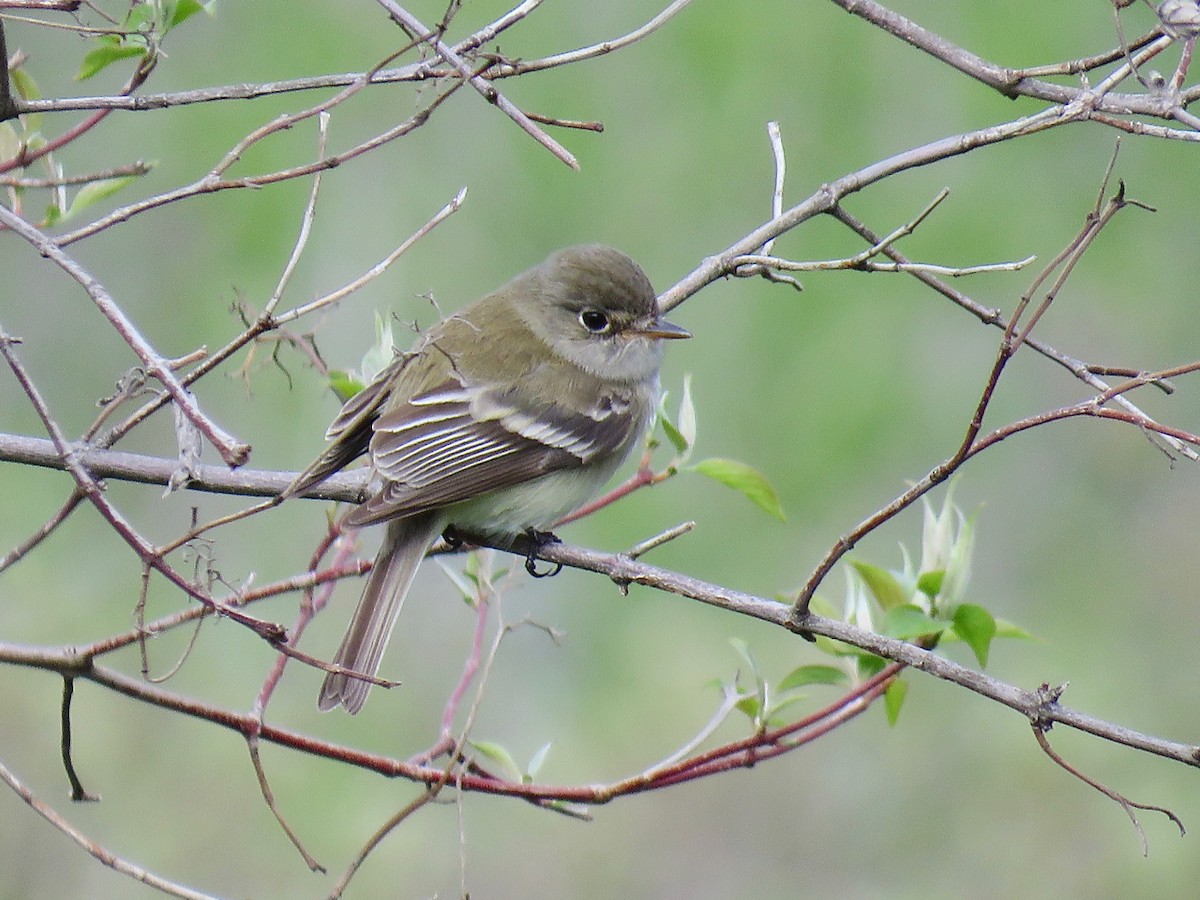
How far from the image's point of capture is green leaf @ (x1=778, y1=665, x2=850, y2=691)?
240 cm

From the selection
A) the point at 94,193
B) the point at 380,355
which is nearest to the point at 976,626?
the point at 380,355

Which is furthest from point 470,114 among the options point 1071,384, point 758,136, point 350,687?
point 350,687

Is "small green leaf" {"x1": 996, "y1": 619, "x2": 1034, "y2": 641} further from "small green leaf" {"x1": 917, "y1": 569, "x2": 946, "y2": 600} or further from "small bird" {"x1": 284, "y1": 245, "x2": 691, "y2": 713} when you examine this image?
"small bird" {"x1": 284, "y1": 245, "x2": 691, "y2": 713}

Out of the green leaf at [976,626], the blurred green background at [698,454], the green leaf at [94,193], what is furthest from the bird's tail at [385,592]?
the blurred green background at [698,454]

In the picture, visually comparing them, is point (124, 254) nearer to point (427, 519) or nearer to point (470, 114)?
point (470, 114)

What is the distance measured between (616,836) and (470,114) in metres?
3.43

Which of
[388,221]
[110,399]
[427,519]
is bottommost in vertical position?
[110,399]

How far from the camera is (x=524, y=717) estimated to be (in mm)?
5609

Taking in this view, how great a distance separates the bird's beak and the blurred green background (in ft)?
5.77

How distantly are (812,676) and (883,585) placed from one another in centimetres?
21

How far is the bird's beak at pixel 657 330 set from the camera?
3.56 m

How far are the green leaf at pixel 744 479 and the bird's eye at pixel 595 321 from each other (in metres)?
1.15

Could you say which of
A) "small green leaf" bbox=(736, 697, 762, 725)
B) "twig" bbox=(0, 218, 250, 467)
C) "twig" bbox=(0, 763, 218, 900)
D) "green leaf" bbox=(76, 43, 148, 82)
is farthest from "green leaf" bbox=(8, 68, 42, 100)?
"small green leaf" bbox=(736, 697, 762, 725)

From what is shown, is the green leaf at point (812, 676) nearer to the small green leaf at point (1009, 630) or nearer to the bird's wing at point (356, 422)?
the small green leaf at point (1009, 630)
